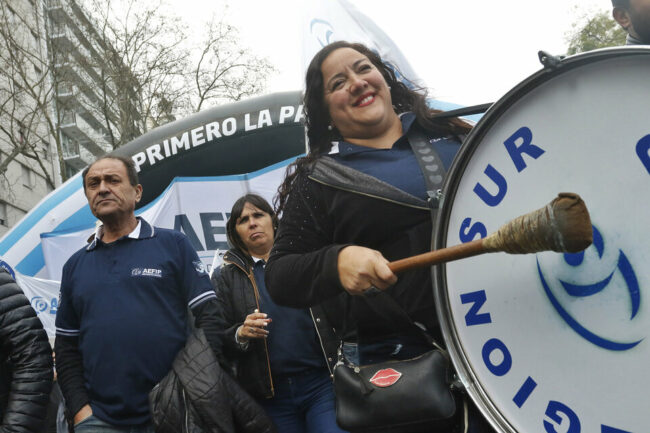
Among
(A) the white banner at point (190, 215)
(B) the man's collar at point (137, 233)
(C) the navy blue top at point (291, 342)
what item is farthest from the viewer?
(A) the white banner at point (190, 215)

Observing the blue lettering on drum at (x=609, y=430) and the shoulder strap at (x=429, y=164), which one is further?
the shoulder strap at (x=429, y=164)

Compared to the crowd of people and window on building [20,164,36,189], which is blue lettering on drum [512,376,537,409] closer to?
A: the crowd of people

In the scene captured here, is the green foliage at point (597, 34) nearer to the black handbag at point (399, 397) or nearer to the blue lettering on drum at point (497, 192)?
the blue lettering on drum at point (497, 192)

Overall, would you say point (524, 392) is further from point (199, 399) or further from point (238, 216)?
point (238, 216)

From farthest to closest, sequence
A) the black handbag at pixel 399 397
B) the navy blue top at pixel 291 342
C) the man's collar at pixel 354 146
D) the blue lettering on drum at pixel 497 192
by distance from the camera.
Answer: the navy blue top at pixel 291 342 → the man's collar at pixel 354 146 → the black handbag at pixel 399 397 → the blue lettering on drum at pixel 497 192

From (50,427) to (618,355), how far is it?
10.8 feet

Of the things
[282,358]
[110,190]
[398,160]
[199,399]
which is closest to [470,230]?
[398,160]

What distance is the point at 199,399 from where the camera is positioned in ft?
7.29

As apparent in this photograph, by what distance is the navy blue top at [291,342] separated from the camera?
263 cm

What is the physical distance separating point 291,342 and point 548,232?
6.27 ft

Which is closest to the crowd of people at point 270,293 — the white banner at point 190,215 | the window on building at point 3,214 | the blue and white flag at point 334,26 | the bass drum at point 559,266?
the bass drum at point 559,266

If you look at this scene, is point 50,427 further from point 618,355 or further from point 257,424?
point 618,355

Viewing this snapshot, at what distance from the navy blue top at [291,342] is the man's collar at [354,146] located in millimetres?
1216

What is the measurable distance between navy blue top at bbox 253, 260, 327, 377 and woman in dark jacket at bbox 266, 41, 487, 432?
3.75 ft
